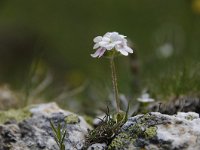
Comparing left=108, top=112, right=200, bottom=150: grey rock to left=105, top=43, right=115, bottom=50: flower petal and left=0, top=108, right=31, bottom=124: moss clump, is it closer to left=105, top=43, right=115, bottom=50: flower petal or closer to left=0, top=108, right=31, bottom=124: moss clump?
left=105, top=43, right=115, bottom=50: flower petal

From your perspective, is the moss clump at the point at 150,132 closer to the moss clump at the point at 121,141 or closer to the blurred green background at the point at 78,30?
the moss clump at the point at 121,141

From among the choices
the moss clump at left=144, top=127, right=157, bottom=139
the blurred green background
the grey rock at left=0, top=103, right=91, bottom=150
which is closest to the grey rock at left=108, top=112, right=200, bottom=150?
the moss clump at left=144, top=127, right=157, bottom=139

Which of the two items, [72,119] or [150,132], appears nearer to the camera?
[150,132]

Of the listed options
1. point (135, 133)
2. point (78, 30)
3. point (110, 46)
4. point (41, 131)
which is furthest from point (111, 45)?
point (78, 30)

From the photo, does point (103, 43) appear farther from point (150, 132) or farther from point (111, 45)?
point (150, 132)

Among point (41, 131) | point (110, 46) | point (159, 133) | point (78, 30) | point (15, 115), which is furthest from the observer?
point (78, 30)

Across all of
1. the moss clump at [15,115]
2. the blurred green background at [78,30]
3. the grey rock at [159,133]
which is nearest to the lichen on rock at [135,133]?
the grey rock at [159,133]
